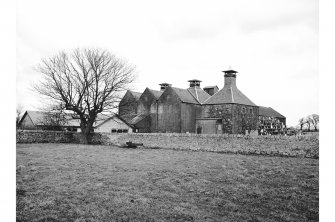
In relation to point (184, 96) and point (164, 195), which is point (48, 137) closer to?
point (184, 96)

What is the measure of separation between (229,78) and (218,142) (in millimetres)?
15290

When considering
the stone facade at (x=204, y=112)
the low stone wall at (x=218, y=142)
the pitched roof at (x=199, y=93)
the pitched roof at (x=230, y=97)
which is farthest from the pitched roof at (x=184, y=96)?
the low stone wall at (x=218, y=142)

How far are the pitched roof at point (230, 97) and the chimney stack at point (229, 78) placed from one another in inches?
20.5

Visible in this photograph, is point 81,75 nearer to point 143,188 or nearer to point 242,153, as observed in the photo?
point 242,153

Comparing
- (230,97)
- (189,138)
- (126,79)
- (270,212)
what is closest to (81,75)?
(126,79)

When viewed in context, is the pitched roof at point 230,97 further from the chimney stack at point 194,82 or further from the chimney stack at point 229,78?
the chimney stack at point 194,82

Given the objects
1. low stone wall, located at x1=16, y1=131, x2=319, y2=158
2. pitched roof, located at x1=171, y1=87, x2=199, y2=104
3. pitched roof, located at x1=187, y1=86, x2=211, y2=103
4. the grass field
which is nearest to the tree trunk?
low stone wall, located at x1=16, y1=131, x2=319, y2=158

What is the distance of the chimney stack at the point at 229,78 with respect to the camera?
38.1 m

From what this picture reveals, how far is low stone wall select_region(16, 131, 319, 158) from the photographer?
2044 cm

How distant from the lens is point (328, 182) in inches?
207

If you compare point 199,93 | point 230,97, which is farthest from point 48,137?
point 230,97

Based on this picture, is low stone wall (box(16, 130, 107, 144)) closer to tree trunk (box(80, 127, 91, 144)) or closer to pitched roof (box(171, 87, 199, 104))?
tree trunk (box(80, 127, 91, 144))

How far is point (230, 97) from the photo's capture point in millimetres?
36719

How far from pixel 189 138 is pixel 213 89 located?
19.7m
